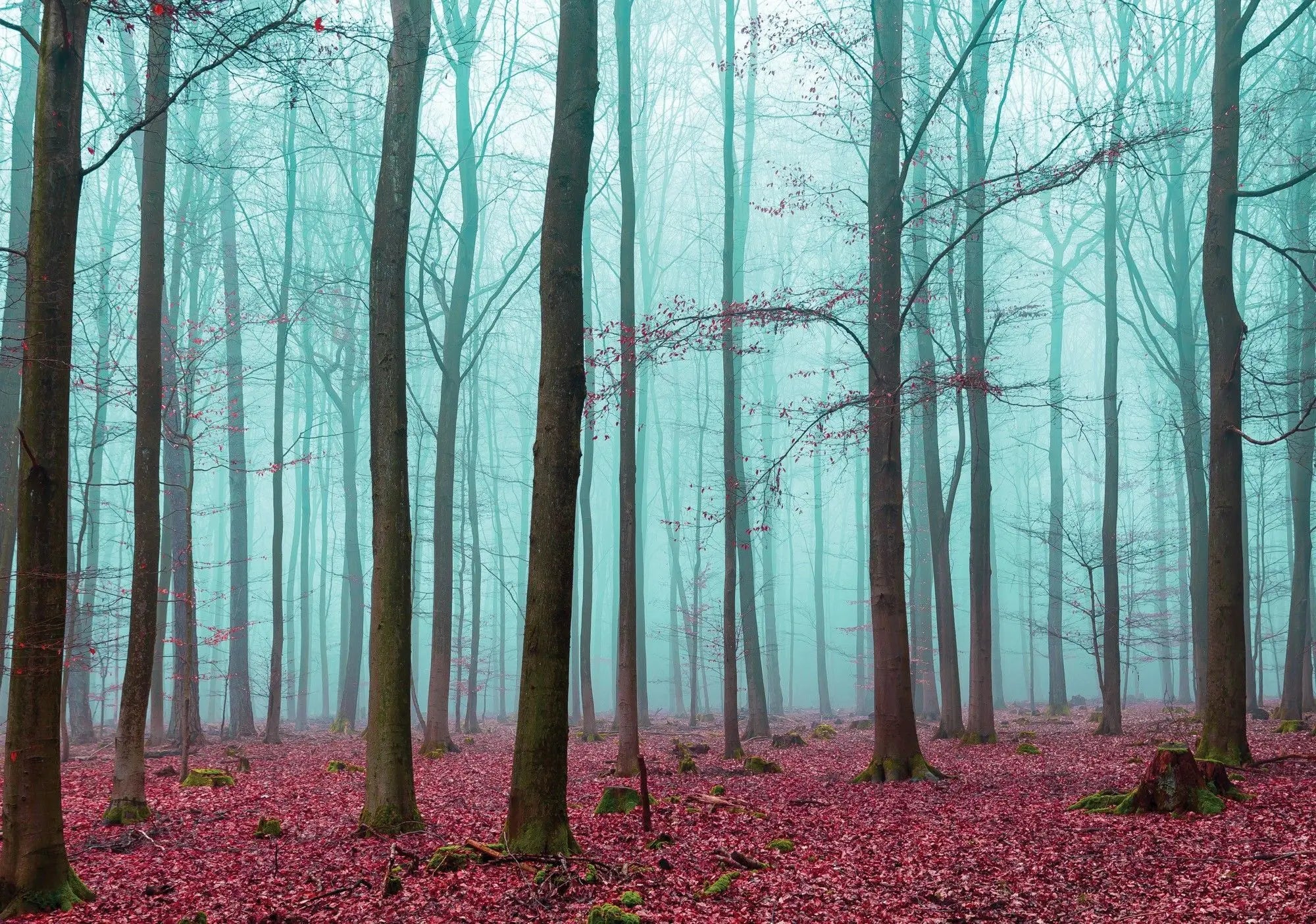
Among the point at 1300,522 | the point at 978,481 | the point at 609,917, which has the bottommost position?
the point at 609,917

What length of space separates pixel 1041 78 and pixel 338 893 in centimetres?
2428

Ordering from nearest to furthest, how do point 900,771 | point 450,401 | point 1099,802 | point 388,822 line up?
point 388,822, point 1099,802, point 900,771, point 450,401

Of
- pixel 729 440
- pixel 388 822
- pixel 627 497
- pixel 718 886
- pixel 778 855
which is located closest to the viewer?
pixel 718 886

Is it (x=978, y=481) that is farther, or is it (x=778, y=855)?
(x=978, y=481)

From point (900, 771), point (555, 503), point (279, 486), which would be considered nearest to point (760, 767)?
point (900, 771)

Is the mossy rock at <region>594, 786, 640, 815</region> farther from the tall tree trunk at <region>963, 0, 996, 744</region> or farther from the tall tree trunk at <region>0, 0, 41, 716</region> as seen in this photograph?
the tall tree trunk at <region>963, 0, 996, 744</region>

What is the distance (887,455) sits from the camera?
1050 cm

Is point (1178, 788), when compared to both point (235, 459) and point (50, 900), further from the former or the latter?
point (235, 459)

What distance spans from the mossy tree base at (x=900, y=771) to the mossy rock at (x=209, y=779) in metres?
7.24

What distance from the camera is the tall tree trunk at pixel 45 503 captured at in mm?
5230

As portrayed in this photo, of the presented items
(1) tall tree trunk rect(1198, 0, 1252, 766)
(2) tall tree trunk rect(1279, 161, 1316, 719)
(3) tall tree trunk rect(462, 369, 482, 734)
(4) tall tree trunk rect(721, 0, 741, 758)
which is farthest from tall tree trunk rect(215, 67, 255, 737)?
(2) tall tree trunk rect(1279, 161, 1316, 719)

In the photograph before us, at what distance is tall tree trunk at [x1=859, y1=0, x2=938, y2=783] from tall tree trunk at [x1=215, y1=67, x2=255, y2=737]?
12.5 meters

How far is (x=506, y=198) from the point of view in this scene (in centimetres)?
2812

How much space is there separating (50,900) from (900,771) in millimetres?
7859
